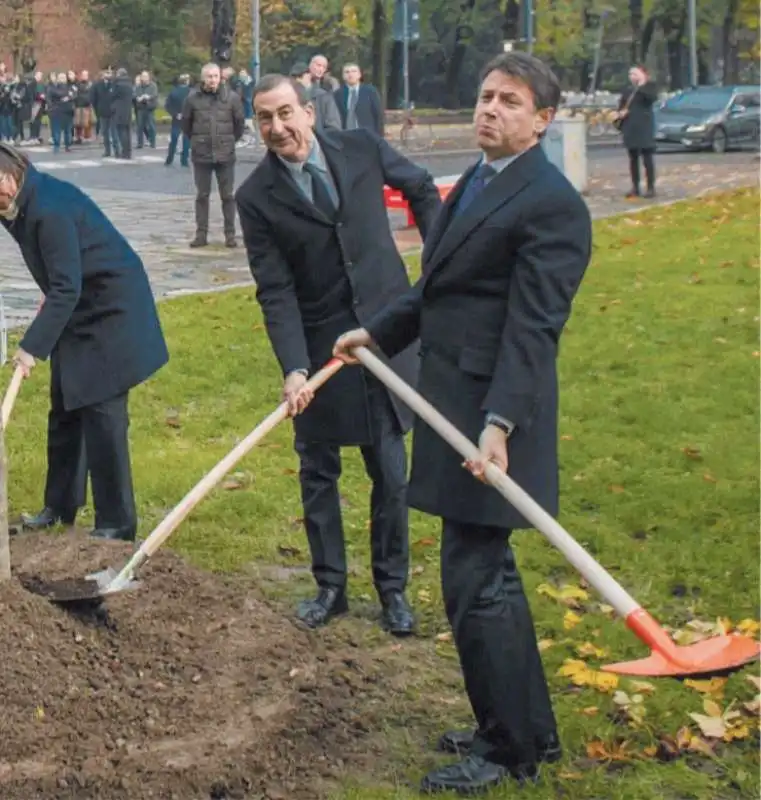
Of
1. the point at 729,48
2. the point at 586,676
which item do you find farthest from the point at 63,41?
the point at 586,676

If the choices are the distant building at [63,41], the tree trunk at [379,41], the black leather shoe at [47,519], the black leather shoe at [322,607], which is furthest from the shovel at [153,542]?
the distant building at [63,41]

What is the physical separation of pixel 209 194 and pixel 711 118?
64.5ft

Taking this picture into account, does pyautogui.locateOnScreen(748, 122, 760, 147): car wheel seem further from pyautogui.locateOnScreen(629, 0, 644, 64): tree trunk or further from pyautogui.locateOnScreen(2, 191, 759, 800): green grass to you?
pyautogui.locateOnScreen(629, 0, 644, 64): tree trunk

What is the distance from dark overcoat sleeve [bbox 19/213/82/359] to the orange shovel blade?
8.77ft

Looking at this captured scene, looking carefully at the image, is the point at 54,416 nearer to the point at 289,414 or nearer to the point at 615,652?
the point at 289,414

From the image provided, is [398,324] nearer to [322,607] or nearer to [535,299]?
[535,299]

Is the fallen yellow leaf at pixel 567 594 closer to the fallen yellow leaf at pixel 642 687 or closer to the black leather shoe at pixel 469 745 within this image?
the fallen yellow leaf at pixel 642 687

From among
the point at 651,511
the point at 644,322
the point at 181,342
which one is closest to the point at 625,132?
the point at 644,322

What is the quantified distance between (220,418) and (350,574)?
105 inches

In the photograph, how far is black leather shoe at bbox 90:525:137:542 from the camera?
6301mm

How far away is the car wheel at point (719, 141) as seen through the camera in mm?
33875

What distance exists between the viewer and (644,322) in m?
11.5

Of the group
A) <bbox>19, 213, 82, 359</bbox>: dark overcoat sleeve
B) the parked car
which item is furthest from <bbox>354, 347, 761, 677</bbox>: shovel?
the parked car

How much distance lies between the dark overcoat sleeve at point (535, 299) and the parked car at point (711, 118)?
30.4 metres
